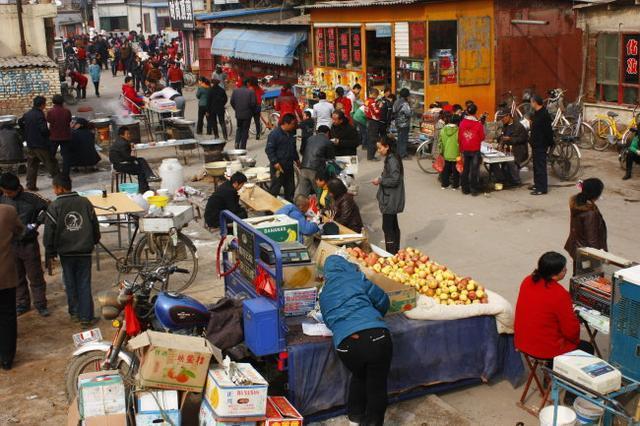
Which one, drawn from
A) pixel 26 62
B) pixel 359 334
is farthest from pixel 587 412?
pixel 26 62

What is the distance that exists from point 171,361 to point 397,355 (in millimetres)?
2069

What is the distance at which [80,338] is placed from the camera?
7.54m

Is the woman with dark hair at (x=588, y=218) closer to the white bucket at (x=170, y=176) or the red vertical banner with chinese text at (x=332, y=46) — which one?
the white bucket at (x=170, y=176)

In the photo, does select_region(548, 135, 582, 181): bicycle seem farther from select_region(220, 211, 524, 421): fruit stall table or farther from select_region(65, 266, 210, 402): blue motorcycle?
select_region(65, 266, 210, 402): blue motorcycle

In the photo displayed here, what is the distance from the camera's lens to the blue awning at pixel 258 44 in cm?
2756

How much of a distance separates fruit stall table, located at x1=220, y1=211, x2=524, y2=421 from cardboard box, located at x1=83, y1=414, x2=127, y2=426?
1.20m

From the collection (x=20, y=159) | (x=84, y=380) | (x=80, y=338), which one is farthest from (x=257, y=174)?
(x=84, y=380)

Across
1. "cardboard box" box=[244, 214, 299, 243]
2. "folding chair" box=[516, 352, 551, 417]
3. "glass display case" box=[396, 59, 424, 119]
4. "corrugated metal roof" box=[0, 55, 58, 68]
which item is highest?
A: "corrugated metal roof" box=[0, 55, 58, 68]

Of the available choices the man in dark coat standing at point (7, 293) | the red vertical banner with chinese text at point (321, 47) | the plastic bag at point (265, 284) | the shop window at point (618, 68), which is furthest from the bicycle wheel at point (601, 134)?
the man in dark coat standing at point (7, 293)

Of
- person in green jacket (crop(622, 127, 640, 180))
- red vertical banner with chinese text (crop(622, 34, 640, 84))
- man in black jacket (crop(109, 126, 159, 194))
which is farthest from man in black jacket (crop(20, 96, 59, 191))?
red vertical banner with chinese text (crop(622, 34, 640, 84))

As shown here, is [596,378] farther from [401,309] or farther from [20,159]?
[20,159]

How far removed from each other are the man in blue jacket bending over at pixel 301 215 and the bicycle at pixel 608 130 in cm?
928

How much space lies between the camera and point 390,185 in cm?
1116

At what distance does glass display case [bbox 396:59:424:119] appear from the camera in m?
19.7
